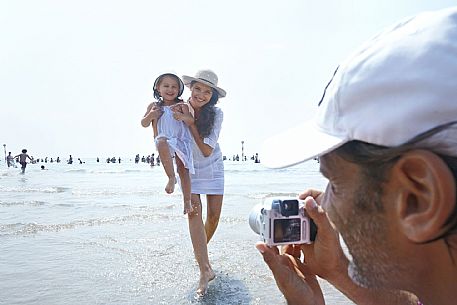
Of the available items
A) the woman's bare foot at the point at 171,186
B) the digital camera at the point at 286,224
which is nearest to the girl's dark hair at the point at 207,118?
the woman's bare foot at the point at 171,186

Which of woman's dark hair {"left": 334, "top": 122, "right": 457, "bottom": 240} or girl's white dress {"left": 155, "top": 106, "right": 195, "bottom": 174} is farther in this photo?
girl's white dress {"left": 155, "top": 106, "right": 195, "bottom": 174}

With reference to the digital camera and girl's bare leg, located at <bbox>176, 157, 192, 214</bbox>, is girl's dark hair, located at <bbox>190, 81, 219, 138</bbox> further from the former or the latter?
the digital camera

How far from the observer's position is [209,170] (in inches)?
171

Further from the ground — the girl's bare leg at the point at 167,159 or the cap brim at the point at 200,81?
the cap brim at the point at 200,81

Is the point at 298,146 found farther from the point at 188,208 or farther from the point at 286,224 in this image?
the point at 188,208

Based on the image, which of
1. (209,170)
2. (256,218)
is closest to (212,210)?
(209,170)

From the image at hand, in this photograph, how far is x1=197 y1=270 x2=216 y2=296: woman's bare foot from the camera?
3468mm

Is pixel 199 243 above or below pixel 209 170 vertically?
below

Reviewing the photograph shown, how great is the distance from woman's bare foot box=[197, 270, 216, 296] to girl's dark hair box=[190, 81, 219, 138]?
1263 mm

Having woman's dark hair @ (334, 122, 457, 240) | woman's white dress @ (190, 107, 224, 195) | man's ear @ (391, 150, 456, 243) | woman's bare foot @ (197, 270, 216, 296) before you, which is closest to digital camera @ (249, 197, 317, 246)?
woman's dark hair @ (334, 122, 457, 240)

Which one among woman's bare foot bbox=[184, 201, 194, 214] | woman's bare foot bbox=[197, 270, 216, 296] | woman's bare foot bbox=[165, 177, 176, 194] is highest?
woman's bare foot bbox=[165, 177, 176, 194]

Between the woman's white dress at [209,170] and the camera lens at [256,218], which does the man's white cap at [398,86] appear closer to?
the camera lens at [256,218]

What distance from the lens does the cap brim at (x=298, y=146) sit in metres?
1.12

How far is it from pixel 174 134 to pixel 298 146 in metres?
3.33
